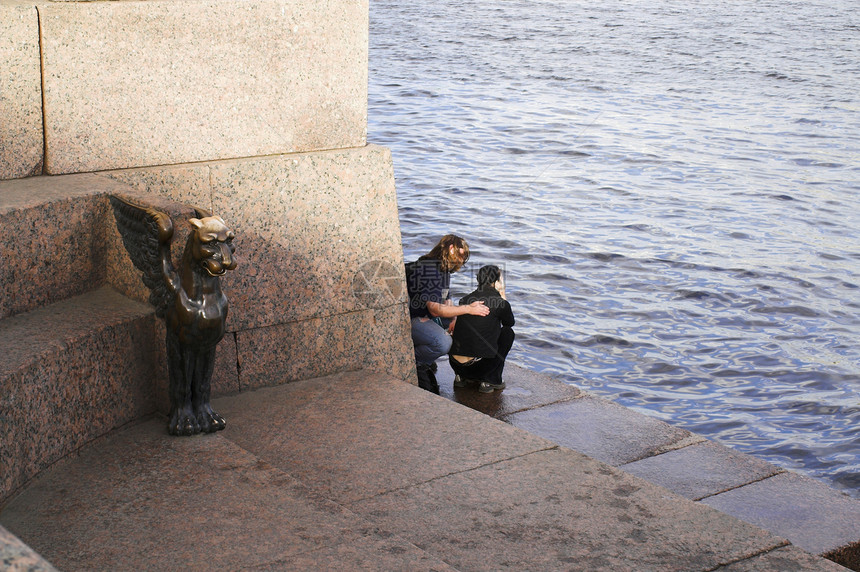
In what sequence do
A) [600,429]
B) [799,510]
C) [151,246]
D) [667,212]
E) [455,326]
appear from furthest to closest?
[667,212] → [455,326] → [600,429] → [799,510] → [151,246]

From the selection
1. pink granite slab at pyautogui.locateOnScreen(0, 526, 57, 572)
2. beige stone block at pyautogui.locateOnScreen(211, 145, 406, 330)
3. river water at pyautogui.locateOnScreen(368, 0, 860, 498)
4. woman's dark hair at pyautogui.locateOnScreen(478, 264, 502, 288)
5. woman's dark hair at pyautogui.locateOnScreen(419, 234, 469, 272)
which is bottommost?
river water at pyautogui.locateOnScreen(368, 0, 860, 498)

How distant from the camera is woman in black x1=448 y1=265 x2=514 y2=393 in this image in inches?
247

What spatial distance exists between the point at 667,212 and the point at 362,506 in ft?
31.4

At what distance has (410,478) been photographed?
3.98 meters

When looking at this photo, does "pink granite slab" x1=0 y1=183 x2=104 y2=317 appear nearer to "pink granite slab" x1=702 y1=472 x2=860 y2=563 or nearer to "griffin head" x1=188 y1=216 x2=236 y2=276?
"griffin head" x1=188 y1=216 x2=236 y2=276

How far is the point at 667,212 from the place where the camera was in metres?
12.5

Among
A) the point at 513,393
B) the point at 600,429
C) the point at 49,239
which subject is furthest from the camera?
the point at 513,393

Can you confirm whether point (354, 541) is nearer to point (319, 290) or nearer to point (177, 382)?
point (177, 382)

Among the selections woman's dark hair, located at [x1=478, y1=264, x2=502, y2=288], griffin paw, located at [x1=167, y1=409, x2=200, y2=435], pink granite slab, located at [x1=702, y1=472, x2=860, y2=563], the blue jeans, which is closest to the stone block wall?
griffin paw, located at [x1=167, y1=409, x2=200, y2=435]

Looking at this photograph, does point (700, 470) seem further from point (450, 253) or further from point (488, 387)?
point (450, 253)

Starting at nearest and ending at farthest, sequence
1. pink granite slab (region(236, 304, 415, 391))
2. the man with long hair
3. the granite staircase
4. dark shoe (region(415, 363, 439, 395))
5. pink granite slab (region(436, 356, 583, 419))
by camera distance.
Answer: the granite staircase < pink granite slab (region(236, 304, 415, 391)) < pink granite slab (region(436, 356, 583, 419)) < dark shoe (region(415, 363, 439, 395)) < the man with long hair

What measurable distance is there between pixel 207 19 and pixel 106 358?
5.95ft

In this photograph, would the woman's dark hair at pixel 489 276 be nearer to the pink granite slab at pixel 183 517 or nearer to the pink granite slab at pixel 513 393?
the pink granite slab at pixel 513 393

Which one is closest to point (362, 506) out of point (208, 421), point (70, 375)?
point (208, 421)
